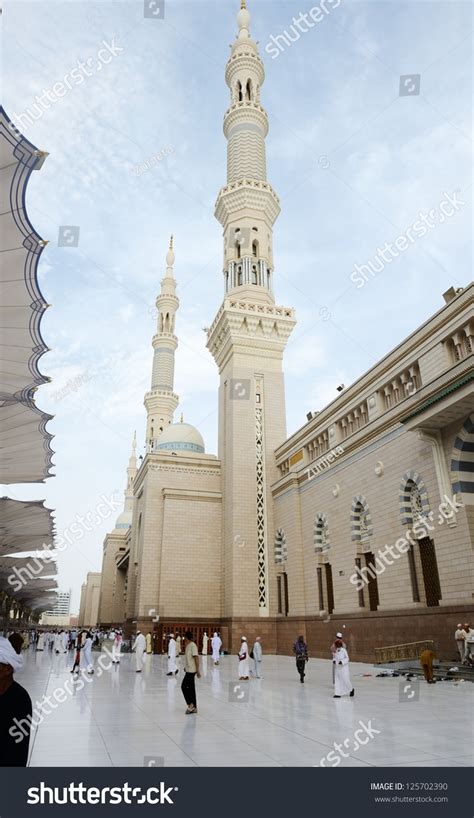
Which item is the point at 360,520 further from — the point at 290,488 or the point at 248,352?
the point at 248,352

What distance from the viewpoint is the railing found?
13.6m

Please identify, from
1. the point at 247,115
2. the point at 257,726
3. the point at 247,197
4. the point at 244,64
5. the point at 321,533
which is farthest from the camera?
the point at 244,64

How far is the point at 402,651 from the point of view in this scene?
14.2m

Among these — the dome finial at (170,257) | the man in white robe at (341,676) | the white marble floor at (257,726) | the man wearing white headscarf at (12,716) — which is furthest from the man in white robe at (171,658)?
the dome finial at (170,257)

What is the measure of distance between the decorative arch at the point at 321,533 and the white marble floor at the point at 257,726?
8.74m

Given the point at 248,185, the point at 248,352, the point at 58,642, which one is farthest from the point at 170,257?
the point at 58,642

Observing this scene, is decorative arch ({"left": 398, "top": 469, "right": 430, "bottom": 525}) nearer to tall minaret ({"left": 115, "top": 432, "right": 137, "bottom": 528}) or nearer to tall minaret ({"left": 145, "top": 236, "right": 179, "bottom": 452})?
tall minaret ({"left": 145, "top": 236, "right": 179, "bottom": 452})

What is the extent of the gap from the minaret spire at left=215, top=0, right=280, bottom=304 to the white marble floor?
72.2 ft

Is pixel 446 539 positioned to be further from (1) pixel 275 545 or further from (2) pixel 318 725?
(1) pixel 275 545

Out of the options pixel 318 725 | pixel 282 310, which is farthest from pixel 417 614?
pixel 282 310

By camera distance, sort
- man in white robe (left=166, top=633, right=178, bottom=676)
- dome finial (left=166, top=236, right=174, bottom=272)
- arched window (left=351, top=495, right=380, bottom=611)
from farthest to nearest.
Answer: dome finial (left=166, top=236, right=174, bottom=272), arched window (left=351, top=495, right=380, bottom=611), man in white robe (left=166, top=633, right=178, bottom=676)

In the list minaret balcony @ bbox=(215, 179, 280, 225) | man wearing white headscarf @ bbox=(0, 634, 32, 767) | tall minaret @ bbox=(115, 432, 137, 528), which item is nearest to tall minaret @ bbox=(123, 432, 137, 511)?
tall minaret @ bbox=(115, 432, 137, 528)

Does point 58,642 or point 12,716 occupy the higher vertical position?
point 58,642

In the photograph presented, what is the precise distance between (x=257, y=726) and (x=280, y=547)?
1784 cm
